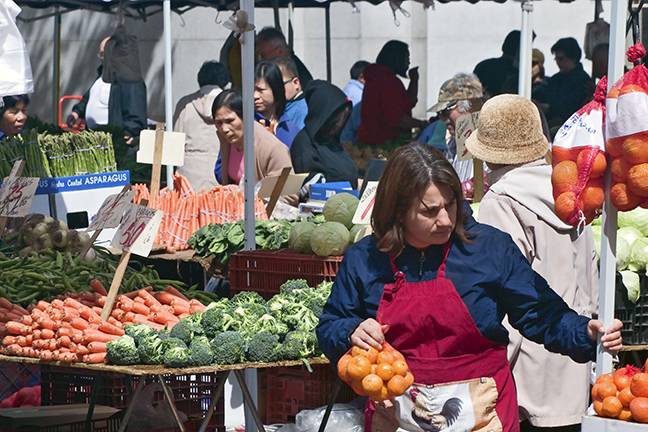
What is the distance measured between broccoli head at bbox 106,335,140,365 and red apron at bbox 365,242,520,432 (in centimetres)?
137

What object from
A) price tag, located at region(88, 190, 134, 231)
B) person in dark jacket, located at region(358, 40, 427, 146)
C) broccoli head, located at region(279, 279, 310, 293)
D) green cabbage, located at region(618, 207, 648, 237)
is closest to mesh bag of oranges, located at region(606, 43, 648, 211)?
broccoli head, located at region(279, 279, 310, 293)

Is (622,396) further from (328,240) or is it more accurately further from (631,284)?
(328,240)

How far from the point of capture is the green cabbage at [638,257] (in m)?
6.23

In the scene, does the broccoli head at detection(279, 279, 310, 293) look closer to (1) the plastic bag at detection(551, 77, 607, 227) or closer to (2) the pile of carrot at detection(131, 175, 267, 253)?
(1) the plastic bag at detection(551, 77, 607, 227)

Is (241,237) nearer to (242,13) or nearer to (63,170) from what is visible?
(242,13)

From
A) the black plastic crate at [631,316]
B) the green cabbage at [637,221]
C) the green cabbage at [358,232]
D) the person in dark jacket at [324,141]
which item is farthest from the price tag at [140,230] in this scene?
the person in dark jacket at [324,141]

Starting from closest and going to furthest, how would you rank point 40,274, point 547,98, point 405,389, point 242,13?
point 405,389
point 242,13
point 40,274
point 547,98

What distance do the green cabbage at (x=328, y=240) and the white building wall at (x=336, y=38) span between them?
1297 cm

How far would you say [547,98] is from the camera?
600 inches

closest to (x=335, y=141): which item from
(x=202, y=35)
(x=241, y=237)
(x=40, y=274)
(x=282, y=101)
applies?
(x=282, y=101)

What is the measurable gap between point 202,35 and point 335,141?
9352 mm

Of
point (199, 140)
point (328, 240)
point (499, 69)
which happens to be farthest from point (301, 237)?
point (499, 69)

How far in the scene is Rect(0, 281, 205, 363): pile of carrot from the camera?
17.8 ft

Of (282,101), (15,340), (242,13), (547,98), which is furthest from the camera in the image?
(547,98)
